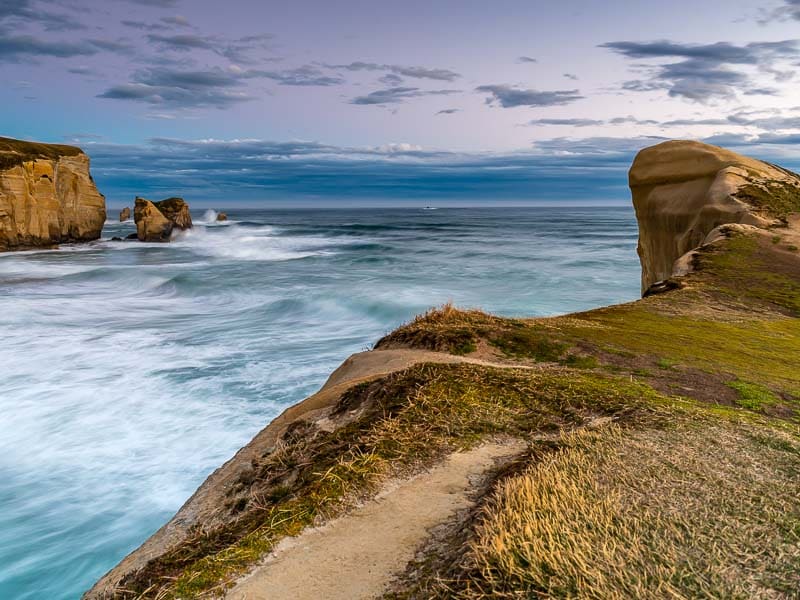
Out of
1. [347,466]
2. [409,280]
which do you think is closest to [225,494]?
[347,466]

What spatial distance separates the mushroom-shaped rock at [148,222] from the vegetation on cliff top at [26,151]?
926cm

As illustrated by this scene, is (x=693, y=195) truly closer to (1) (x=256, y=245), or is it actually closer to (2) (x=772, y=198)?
(2) (x=772, y=198)

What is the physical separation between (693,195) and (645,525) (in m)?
19.4

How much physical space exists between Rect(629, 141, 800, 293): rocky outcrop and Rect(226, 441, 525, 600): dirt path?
16336 millimetres

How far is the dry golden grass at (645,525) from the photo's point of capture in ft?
8.68

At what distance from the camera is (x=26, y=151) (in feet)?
179

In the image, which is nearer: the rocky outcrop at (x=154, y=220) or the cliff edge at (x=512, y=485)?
the cliff edge at (x=512, y=485)

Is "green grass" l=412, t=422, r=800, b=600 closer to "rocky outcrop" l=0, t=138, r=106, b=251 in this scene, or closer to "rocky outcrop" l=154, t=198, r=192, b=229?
"rocky outcrop" l=0, t=138, r=106, b=251

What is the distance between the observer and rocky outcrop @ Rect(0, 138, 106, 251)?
50781mm

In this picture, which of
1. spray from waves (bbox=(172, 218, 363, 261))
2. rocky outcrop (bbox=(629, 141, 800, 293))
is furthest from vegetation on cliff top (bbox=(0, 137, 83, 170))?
rocky outcrop (bbox=(629, 141, 800, 293))

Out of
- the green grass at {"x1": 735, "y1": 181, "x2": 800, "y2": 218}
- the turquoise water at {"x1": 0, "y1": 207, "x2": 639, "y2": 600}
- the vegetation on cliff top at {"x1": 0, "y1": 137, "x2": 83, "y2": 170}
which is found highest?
the vegetation on cliff top at {"x1": 0, "y1": 137, "x2": 83, "y2": 170}

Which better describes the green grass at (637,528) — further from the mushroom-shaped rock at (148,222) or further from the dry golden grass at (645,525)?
the mushroom-shaped rock at (148,222)

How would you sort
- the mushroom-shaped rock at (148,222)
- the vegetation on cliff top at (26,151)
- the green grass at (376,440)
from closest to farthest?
the green grass at (376,440) < the vegetation on cliff top at (26,151) < the mushroom-shaped rock at (148,222)

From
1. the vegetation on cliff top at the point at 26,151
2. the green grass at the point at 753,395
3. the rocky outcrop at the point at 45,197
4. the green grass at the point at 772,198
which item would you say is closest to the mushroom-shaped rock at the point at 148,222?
the rocky outcrop at the point at 45,197
